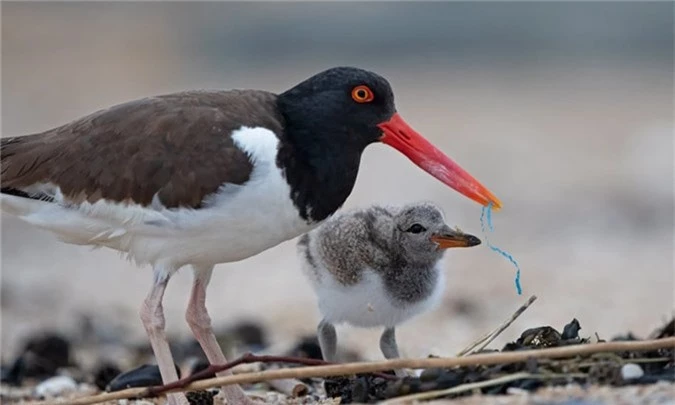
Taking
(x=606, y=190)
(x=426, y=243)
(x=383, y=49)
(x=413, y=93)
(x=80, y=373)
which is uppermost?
(x=383, y=49)

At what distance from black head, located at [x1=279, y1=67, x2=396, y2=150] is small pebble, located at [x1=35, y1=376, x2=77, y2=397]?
6.58 ft

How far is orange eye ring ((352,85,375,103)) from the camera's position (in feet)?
16.7

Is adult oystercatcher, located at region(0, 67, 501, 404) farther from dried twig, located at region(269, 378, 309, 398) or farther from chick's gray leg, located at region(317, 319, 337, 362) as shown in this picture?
chick's gray leg, located at region(317, 319, 337, 362)

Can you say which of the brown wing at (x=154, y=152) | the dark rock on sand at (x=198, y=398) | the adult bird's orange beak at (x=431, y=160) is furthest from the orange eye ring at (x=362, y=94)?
the dark rock on sand at (x=198, y=398)

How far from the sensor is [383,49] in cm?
2617

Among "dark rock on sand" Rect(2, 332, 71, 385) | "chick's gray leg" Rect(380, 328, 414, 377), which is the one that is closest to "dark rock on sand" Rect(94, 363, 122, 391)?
"dark rock on sand" Rect(2, 332, 71, 385)

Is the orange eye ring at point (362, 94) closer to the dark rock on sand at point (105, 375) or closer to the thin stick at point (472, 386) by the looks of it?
the thin stick at point (472, 386)

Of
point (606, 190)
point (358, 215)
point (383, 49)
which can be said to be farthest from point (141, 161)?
point (383, 49)

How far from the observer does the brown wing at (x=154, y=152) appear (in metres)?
4.79

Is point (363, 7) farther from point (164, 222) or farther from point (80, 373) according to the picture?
point (164, 222)

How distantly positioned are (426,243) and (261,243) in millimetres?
1237

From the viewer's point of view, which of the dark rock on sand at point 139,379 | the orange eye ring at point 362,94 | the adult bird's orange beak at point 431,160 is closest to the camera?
the orange eye ring at point 362,94

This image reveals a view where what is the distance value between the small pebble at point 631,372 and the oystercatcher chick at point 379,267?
1539 millimetres

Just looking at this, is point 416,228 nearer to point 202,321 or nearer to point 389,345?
point 389,345
